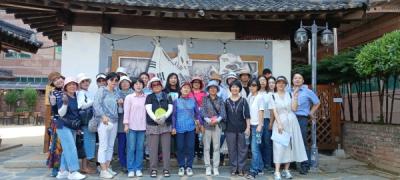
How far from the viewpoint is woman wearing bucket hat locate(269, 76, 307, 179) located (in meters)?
7.49

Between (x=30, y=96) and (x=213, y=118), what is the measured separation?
1064 inches

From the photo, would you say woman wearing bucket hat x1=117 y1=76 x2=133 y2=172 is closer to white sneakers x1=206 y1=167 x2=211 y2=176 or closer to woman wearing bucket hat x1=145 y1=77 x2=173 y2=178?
woman wearing bucket hat x1=145 y1=77 x2=173 y2=178

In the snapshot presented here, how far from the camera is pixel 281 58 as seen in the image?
9969 millimetres

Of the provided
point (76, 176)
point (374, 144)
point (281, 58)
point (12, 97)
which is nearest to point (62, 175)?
point (76, 176)

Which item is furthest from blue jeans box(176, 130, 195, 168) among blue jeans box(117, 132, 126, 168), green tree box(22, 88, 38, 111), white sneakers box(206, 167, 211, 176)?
green tree box(22, 88, 38, 111)

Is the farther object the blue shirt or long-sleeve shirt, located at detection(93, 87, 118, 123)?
the blue shirt

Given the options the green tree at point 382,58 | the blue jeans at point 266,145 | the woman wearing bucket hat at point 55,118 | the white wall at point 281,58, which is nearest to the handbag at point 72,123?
the woman wearing bucket hat at point 55,118

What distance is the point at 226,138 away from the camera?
7.68 metres

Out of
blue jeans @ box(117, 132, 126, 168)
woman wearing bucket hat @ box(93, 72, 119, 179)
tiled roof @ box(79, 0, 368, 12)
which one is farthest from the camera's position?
tiled roof @ box(79, 0, 368, 12)

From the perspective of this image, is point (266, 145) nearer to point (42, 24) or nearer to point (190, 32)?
point (190, 32)

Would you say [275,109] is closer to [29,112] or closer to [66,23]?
[66,23]

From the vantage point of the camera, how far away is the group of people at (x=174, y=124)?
7357 millimetres

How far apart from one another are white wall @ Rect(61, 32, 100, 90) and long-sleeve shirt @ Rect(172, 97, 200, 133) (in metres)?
2.71

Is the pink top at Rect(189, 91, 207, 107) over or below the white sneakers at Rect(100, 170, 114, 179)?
over
